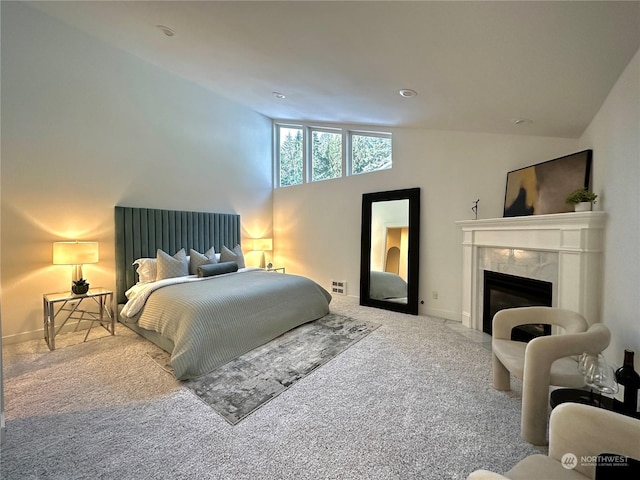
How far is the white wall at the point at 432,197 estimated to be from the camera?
352 centimetres

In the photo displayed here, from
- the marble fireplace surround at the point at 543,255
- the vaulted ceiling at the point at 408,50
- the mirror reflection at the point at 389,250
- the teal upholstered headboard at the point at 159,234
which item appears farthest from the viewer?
the mirror reflection at the point at 389,250

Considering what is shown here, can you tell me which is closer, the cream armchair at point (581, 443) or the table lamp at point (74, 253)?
the cream armchair at point (581, 443)

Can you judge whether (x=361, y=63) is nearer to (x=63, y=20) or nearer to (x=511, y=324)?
(x=511, y=324)

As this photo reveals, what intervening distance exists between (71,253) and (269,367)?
8.39ft

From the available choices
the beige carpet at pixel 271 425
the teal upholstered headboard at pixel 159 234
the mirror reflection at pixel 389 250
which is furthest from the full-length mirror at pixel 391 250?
the teal upholstered headboard at pixel 159 234

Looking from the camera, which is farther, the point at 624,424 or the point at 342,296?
the point at 342,296

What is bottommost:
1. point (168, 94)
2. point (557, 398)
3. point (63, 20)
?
point (557, 398)

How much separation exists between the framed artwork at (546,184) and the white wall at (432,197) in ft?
0.68

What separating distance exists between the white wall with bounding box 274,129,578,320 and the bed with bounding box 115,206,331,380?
1.38 metres

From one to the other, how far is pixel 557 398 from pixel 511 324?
1.87 feet

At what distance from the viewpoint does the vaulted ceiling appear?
4.92 feet

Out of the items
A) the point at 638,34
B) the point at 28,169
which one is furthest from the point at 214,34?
the point at 638,34

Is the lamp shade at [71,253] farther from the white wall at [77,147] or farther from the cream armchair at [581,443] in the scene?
the cream armchair at [581,443]

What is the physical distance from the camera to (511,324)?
7.05 feet
